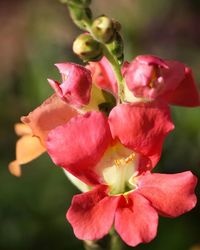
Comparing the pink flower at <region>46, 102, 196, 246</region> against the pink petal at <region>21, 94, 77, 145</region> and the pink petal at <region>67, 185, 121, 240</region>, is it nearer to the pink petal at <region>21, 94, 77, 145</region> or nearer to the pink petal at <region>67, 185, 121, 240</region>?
the pink petal at <region>67, 185, 121, 240</region>

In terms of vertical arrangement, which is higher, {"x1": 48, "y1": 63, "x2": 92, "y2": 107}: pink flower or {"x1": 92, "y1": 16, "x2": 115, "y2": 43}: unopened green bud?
{"x1": 92, "y1": 16, "x2": 115, "y2": 43}: unopened green bud

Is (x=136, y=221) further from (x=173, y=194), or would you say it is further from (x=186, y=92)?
(x=186, y=92)

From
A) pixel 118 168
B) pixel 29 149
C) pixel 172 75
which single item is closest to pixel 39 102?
pixel 29 149

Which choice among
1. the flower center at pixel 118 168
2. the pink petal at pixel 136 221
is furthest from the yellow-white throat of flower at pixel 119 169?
the pink petal at pixel 136 221

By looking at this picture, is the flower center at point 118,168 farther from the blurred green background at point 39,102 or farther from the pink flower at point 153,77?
the blurred green background at point 39,102

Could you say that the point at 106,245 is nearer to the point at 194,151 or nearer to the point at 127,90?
the point at 127,90

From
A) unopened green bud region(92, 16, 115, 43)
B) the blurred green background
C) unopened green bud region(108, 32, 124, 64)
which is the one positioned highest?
unopened green bud region(92, 16, 115, 43)

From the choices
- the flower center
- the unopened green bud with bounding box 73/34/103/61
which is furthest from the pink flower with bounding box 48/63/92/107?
the flower center
